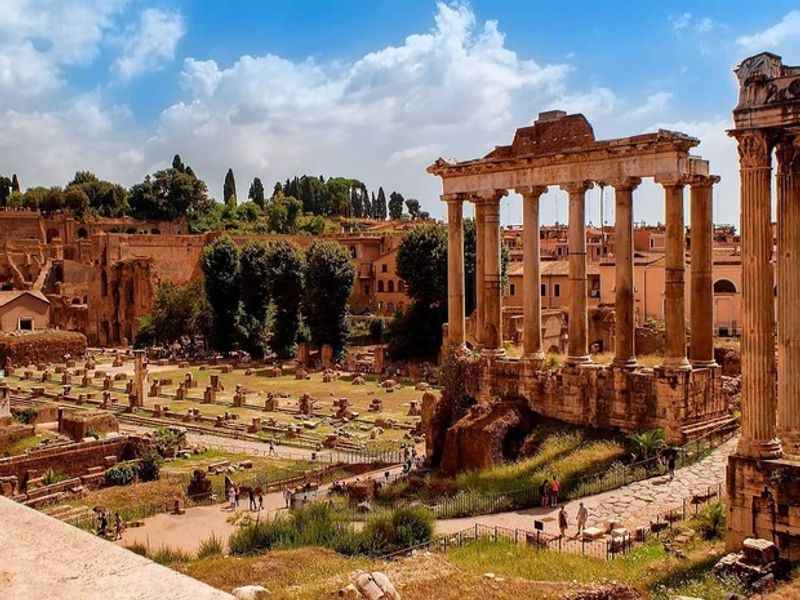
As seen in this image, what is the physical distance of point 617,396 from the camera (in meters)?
19.1

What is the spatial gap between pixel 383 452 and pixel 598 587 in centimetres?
1612

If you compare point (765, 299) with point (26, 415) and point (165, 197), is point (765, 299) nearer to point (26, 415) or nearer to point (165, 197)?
point (26, 415)

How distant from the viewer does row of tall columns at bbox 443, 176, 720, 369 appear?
18594mm

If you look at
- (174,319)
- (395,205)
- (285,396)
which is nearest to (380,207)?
(395,205)

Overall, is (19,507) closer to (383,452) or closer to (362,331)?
(383,452)

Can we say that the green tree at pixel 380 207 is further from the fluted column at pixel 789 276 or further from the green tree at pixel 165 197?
the fluted column at pixel 789 276

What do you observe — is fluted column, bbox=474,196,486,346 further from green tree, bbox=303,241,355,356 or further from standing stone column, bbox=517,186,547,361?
green tree, bbox=303,241,355,356

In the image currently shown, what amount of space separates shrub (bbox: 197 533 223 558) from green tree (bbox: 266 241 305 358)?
37.2m

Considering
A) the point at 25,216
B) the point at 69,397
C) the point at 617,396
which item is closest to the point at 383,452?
the point at 617,396

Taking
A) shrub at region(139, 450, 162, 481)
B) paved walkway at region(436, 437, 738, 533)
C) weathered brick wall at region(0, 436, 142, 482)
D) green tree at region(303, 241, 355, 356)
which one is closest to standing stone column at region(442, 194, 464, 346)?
paved walkway at region(436, 437, 738, 533)

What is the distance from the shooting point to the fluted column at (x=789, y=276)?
474 inches

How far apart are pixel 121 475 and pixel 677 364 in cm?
1543

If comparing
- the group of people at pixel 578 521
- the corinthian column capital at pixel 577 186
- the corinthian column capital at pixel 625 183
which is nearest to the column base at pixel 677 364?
the corinthian column capital at pixel 625 183

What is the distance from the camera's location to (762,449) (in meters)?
11.8
